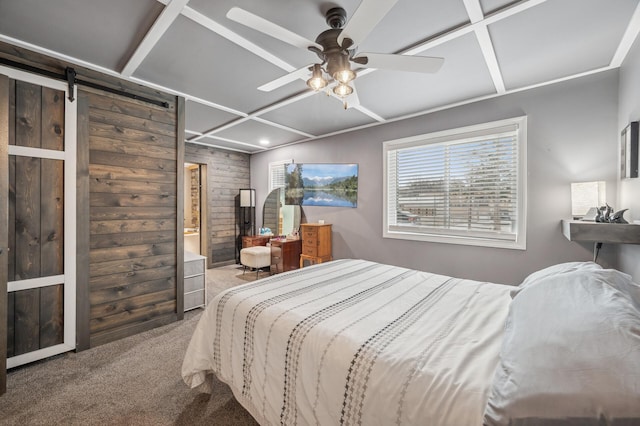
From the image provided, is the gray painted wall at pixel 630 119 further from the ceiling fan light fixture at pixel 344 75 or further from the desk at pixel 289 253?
the desk at pixel 289 253

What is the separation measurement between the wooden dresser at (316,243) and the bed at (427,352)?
2444mm

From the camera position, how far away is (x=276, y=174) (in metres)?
5.70

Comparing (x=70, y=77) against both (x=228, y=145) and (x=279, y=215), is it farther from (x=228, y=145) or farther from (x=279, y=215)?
(x=279, y=215)

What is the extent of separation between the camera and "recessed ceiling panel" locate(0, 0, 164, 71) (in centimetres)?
168

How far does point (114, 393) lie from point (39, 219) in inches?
60.6

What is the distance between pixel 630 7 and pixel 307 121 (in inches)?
123

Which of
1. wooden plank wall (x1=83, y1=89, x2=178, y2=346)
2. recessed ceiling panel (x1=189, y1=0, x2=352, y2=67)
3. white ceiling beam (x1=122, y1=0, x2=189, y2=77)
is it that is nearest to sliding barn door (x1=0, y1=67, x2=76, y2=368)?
wooden plank wall (x1=83, y1=89, x2=178, y2=346)

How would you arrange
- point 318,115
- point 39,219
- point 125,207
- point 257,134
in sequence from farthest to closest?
point 257,134 < point 318,115 < point 125,207 < point 39,219

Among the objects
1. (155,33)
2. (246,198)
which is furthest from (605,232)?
(246,198)

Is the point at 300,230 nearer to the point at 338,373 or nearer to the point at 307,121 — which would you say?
the point at 307,121

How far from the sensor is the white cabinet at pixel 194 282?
3.26m

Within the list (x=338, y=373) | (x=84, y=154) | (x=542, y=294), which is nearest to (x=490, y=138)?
(x=542, y=294)

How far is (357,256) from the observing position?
4270mm

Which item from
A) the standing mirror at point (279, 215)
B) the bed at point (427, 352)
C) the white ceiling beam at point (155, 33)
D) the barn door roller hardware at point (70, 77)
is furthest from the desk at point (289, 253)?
the white ceiling beam at point (155, 33)
